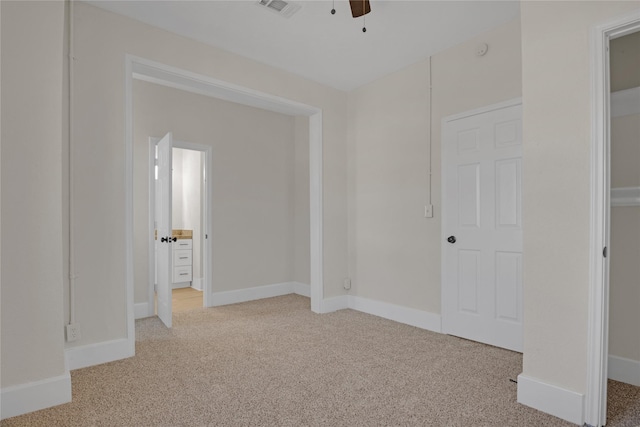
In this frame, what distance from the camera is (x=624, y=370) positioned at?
240cm

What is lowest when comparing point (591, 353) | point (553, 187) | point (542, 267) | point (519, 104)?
point (591, 353)

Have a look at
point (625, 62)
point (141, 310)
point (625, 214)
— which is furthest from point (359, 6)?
point (141, 310)

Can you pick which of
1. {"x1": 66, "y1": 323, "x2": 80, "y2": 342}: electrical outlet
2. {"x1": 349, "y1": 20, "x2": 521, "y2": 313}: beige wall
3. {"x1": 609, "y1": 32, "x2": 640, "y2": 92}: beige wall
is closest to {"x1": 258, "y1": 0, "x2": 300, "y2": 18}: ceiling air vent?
{"x1": 349, "y1": 20, "x2": 521, "y2": 313}: beige wall

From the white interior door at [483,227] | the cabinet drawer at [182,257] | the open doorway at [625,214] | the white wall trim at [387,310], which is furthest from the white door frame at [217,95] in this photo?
the cabinet drawer at [182,257]

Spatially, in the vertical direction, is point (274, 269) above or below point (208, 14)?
below

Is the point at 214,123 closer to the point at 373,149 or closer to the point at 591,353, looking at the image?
the point at 373,149

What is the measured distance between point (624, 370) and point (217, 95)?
4.24 meters

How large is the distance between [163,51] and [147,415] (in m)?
2.76

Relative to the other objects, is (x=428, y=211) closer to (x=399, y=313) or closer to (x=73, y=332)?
(x=399, y=313)

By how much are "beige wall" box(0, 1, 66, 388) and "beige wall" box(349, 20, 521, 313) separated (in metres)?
2.95

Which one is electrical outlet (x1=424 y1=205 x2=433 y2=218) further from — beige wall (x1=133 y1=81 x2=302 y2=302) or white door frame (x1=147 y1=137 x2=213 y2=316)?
white door frame (x1=147 y1=137 x2=213 y2=316)

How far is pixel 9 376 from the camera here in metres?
1.98

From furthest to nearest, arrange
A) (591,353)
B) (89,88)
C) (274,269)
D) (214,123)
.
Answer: (274,269) < (214,123) < (89,88) < (591,353)

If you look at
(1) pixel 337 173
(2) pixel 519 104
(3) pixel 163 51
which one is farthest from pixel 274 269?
(2) pixel 519 104
